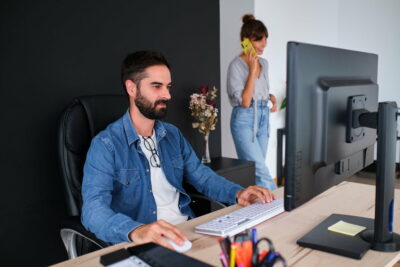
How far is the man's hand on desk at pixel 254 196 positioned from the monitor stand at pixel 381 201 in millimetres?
319

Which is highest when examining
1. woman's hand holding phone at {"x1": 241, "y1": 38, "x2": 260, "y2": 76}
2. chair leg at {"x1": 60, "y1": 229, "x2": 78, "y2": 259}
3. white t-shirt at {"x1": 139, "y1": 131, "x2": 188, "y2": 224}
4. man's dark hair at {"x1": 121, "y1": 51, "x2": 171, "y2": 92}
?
woman's hand holding phone at {"x1": 241, "y1": 38, "x2": 260, "y2": 76}

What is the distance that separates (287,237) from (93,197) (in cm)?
64

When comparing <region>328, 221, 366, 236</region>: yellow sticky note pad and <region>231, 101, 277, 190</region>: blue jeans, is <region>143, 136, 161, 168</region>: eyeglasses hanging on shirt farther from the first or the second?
<region>231, 101, 277, 190</region>: blue jeans

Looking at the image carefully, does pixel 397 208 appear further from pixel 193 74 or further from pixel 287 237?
pixel 193 74

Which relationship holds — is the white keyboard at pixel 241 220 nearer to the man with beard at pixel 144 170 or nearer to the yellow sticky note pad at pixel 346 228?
the man with beard at pixel 144 170

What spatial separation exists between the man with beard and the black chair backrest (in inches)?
2.9

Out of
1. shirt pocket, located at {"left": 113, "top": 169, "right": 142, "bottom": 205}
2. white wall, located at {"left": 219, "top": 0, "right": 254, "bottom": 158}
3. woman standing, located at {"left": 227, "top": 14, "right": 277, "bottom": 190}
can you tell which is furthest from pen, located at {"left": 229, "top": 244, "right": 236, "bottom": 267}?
white wall, located at {"left": 219, "top": 0, "right": 254, "bottom": 158}

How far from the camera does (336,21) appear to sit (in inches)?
190

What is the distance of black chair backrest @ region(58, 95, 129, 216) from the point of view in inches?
52.9

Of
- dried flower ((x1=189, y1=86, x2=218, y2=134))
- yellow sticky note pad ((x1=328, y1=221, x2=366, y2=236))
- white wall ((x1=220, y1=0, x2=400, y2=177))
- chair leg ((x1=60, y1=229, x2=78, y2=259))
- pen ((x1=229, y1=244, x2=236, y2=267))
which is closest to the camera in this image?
pen ((x1=229, y1=244, x2=236, y2=267))

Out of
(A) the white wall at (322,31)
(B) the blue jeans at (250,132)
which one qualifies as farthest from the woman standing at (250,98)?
(A) the white wall at (322,31)

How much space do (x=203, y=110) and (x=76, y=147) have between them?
4.02ft

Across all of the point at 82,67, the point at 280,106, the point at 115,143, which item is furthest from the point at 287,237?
the point at 280,106

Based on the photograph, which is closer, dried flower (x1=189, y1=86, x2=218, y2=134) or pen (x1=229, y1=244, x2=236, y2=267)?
pen (x1=229, y1=244, x2=236, y2=267)
